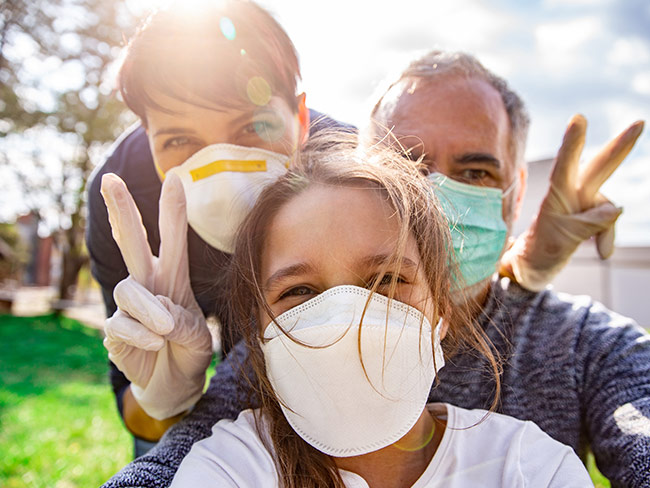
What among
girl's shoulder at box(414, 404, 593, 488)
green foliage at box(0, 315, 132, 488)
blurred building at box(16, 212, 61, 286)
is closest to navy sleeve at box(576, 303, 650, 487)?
girl's shoulder at box(414, 404, 593, 488)

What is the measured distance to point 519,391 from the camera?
1.66 meters

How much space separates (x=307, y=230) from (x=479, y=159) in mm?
821

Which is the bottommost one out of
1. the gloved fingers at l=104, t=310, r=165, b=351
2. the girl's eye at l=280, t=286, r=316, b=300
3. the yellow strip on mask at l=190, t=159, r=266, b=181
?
the gloved fingers at l=104, t=310, r=165, b=351

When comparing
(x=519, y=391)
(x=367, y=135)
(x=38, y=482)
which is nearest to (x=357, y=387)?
(x=519, y=391)

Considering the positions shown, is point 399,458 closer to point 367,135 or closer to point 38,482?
point 367,135

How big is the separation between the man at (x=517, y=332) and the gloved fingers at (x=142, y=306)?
301 millimetres

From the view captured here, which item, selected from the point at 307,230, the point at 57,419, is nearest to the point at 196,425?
the point at 307,230

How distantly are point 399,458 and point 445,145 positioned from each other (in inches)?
40.2

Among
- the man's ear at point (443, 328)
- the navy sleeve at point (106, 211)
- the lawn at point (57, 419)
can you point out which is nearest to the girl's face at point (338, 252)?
the man's ear at point (443, 328)

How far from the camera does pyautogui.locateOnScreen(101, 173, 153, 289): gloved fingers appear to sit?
1.34 metres

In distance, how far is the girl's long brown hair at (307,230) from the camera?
1314mm

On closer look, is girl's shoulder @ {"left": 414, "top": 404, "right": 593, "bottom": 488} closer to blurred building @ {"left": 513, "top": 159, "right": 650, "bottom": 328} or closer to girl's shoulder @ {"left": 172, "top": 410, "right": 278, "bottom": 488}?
girl's shoulder @ {"left": 172, "top": 410, "right": 278, "bottom": 488}

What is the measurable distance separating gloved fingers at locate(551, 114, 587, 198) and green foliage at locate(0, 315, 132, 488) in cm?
348

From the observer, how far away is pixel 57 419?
5469mm
